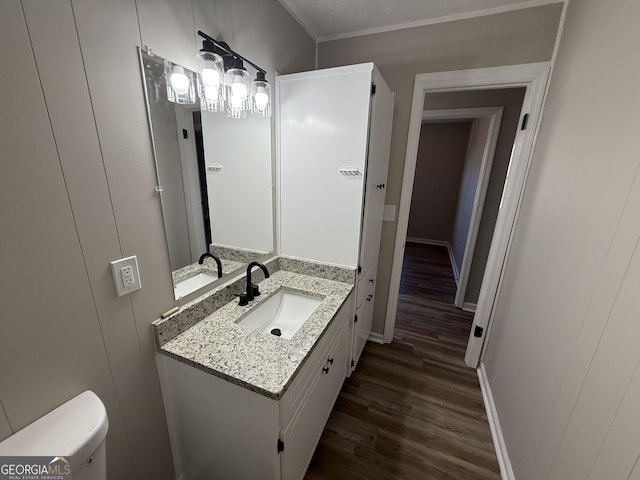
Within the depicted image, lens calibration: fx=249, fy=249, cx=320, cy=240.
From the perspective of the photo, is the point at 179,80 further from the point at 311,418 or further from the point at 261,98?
the point at 311,418

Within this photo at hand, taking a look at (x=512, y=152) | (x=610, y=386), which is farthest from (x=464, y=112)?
(x=610, y=386)

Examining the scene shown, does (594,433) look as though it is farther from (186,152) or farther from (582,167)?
(186,152)

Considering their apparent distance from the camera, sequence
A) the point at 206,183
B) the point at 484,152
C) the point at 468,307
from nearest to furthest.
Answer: the point at 206,183
the point at 484,152
the point at 468,307

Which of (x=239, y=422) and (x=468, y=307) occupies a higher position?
(x=239, y=422)

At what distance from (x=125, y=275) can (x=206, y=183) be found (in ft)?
1.86

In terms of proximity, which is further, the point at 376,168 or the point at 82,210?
the point at 376,168

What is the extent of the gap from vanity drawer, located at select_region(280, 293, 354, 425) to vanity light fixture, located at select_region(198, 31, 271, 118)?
1183mm

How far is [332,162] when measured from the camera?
57.7 inches

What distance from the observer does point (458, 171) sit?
4.93 meters

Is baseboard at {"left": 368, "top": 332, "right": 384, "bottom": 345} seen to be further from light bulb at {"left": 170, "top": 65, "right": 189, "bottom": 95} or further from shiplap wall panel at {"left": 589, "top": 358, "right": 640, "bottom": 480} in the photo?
light bulb at {"left": 170, "top": 65, "right": 189, "bottom": 95}

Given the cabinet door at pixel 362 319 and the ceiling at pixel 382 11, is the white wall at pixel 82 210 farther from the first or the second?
the cabinet door at pixel 362 319

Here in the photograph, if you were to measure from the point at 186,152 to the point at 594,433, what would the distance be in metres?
1.78

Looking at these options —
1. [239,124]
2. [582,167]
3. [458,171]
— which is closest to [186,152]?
[239,124]

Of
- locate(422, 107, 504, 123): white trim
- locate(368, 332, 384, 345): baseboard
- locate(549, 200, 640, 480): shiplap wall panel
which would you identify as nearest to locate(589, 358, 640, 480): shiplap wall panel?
→ locate(549, 200, 640, 480): shiplap wall panel
